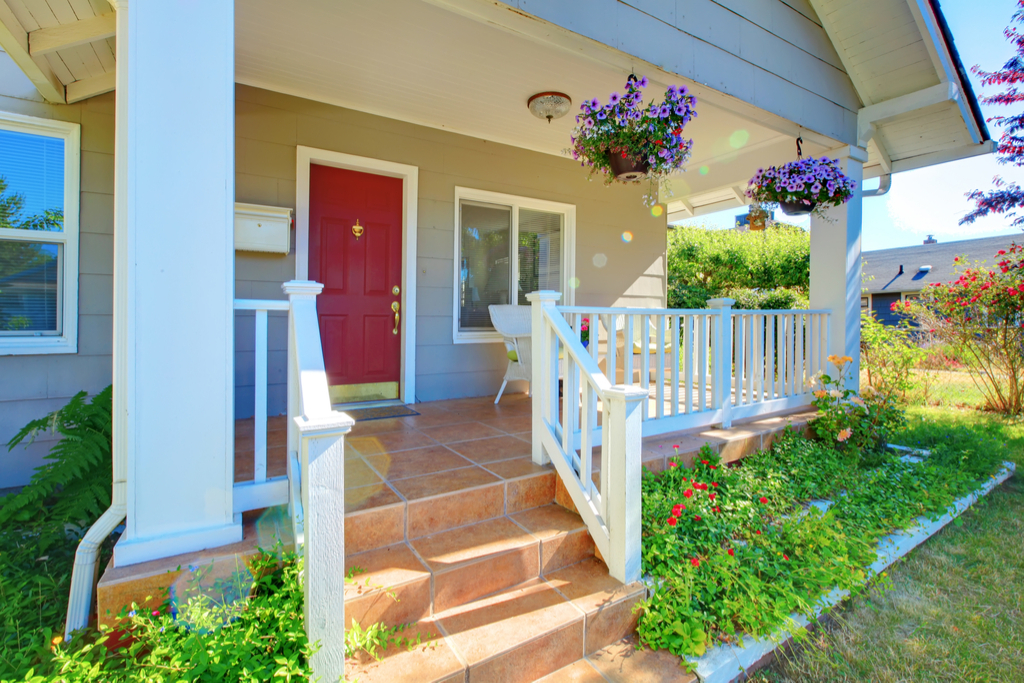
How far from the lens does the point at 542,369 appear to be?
2389 millimetres

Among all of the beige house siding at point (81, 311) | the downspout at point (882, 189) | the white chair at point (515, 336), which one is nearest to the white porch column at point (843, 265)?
the downspout at point (882, 189)

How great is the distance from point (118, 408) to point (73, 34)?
73.1 inches

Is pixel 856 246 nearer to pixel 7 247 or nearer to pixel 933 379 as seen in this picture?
pixel 933 379

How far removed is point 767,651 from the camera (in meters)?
1.74

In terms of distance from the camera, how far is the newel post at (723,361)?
10.5ft

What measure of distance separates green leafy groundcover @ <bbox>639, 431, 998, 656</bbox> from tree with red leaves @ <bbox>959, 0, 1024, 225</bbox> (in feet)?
12.9

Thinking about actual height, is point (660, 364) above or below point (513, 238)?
below

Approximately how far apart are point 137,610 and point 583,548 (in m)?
1.52

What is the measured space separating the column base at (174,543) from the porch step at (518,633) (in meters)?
0.61

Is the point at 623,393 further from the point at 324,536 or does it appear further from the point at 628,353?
the point at 324,536

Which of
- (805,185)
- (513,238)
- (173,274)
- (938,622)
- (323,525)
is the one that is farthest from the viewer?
(513,238)

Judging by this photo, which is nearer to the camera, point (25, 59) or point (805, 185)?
point (25, 59)

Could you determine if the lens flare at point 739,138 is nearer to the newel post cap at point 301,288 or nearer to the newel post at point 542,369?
the newel post at point 542,369

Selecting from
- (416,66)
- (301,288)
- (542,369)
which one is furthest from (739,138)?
(301,288)
